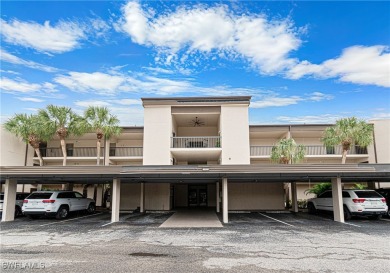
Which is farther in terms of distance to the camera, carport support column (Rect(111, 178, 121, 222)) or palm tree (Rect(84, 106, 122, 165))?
palm tree (Rect(84, 106, 122, 165))

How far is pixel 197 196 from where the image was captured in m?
26.8

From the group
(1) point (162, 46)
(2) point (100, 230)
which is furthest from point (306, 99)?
(2) point (100, 230)

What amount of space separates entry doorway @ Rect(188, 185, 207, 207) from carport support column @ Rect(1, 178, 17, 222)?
14.6 metres

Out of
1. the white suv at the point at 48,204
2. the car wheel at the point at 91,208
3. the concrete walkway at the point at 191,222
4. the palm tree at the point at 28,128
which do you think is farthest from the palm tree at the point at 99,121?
the concrete walkway at the point at 191,222

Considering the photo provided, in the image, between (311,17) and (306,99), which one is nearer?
(311,17)

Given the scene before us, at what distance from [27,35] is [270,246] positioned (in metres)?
15.4

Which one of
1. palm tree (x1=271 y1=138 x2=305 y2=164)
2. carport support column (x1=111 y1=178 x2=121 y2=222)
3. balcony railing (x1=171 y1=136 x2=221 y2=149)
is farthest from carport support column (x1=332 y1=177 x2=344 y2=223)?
carport support column (x1=111 y1=178 x2=121 y2=222)

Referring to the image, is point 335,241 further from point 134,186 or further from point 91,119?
point 91,119

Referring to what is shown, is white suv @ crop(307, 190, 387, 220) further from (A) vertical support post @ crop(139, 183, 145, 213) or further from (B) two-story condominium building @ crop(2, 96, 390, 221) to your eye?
(A) vertical support post @ crop(139, 183, 145, 213)

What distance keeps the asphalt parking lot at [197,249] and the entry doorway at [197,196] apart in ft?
44.6

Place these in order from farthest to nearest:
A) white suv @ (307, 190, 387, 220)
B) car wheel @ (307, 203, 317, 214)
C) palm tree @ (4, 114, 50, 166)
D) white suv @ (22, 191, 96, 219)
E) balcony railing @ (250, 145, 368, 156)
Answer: balcony railing @ (250, 145, 368, 156)
palm tree @ (4, 114, 50, 166)
car wheel @ (307, 203, 317, 214)
white suv @ (22, 191, 96, 219)
white suv @ (307, 190, 387, 220)

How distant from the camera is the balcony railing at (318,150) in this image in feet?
85.5

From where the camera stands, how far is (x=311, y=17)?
15453 millimetres

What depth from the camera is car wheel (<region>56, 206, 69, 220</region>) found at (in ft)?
53.9
